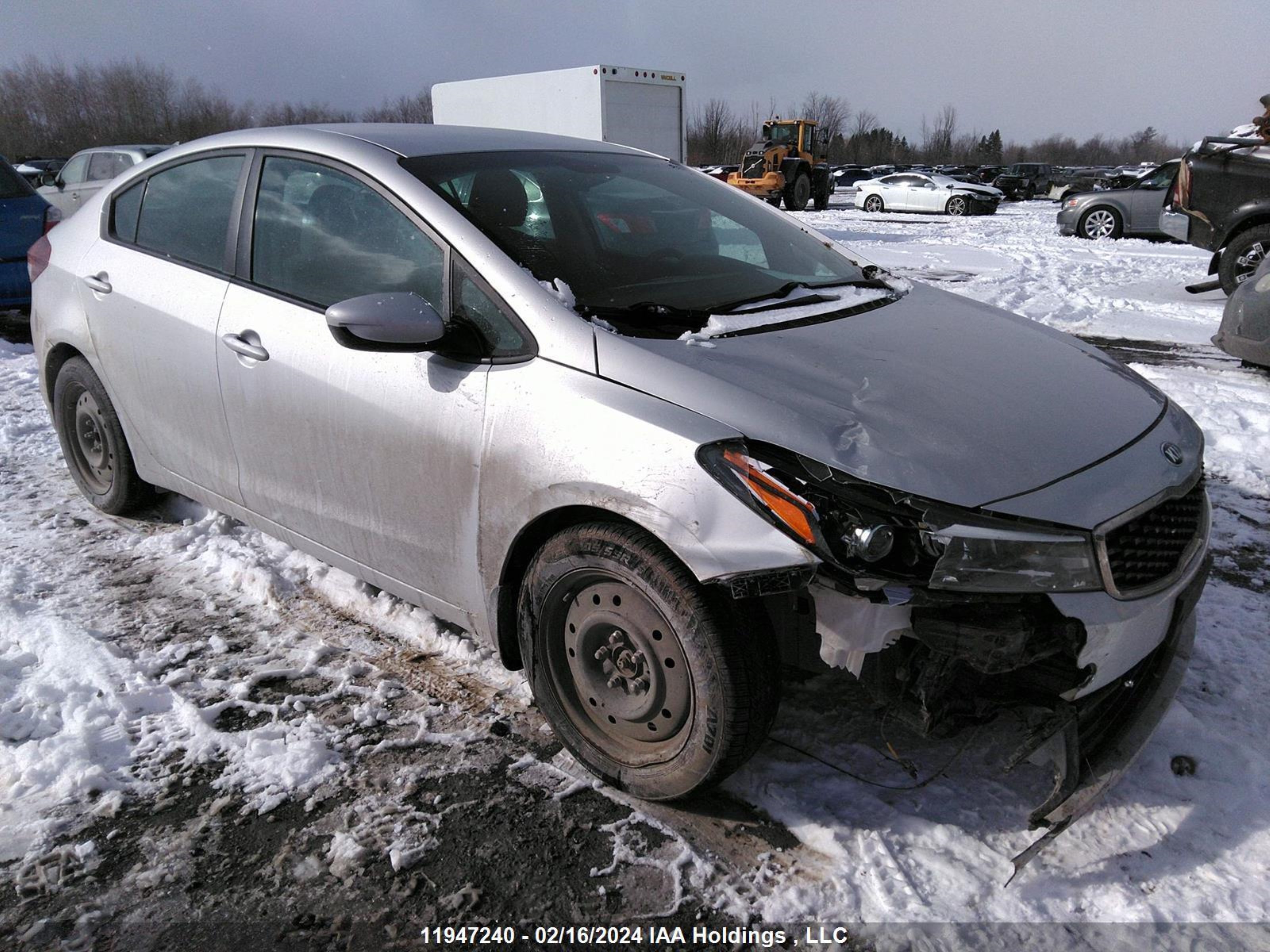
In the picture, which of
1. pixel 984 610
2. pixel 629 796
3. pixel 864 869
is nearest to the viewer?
pixel 984 610

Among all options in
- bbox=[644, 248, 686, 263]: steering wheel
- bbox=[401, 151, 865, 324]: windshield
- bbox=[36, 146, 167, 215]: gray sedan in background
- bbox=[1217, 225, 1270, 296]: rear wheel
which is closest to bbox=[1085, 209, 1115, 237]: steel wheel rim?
bbox=[1217, 225, 1270, 296]: rear wheel

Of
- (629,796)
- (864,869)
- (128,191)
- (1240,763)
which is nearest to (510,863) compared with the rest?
(629,796)

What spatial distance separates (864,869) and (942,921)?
0.68 ft

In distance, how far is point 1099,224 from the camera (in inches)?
679

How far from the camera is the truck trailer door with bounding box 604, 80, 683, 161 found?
15.6m

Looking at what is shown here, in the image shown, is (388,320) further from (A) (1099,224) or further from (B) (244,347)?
(A) (1099,224)

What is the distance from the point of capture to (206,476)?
3.53 m

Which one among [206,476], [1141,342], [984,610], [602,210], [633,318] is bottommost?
[1141,342]

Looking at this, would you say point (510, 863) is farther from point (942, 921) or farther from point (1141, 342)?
point (1141, 342)

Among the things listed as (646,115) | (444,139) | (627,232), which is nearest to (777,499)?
(627,232)

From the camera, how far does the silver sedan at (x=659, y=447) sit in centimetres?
205

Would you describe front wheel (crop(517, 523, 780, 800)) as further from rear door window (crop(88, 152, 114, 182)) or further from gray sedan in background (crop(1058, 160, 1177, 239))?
gray sedan in background (crop(1058, 160, 1177, 239))

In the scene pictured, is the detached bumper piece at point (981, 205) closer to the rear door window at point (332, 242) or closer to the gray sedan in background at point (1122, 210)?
the gray sedan in background at point (1122, 210)

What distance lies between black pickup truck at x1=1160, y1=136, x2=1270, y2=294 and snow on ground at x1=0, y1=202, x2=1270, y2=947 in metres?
7.11
